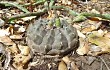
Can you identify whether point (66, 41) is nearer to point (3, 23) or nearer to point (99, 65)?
point (99, 65)

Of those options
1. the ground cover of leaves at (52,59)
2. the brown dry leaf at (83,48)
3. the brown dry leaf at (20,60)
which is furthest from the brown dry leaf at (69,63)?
the brown dry leaf at (20,60)

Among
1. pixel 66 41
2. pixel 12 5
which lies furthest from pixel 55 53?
pixel 12 5

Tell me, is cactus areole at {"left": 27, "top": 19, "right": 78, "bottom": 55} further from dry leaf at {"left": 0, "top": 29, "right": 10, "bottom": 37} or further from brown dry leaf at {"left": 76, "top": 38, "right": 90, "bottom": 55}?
dry leaf at {"left": 0, "top": 29, "right": 10, "bottom": 37}

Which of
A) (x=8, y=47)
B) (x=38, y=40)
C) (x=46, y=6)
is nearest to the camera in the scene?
(x=38, y=40)

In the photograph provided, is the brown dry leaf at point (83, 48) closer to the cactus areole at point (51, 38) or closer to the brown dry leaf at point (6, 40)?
the cactus areole at point (51, 38)

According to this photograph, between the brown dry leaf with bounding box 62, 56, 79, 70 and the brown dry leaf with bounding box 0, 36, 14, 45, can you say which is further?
the brown dry leaf with bounding box 0, 36, 14, 45

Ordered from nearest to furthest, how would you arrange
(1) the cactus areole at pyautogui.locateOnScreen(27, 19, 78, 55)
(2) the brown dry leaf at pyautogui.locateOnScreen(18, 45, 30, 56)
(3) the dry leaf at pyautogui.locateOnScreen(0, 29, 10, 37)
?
(1) the cactus areole at pyautogui.locateOnScreen(27, 19, 78, 55) → (2) the brown dry leaf at pyautogui.locateOnScreen(18, 45, 30, 56) → (3) the dry leaf at pyautogui.locateOnScreen(0, 29, 10, 37)

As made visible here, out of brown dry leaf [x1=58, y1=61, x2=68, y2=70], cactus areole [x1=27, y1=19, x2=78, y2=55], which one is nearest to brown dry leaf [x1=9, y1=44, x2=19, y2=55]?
cactus areole [x1=27, y1=19, x2=78, y2=55]

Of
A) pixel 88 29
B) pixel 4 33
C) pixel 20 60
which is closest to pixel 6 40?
pixel 4 33

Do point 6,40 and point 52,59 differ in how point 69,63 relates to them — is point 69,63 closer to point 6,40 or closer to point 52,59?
point 52,59
